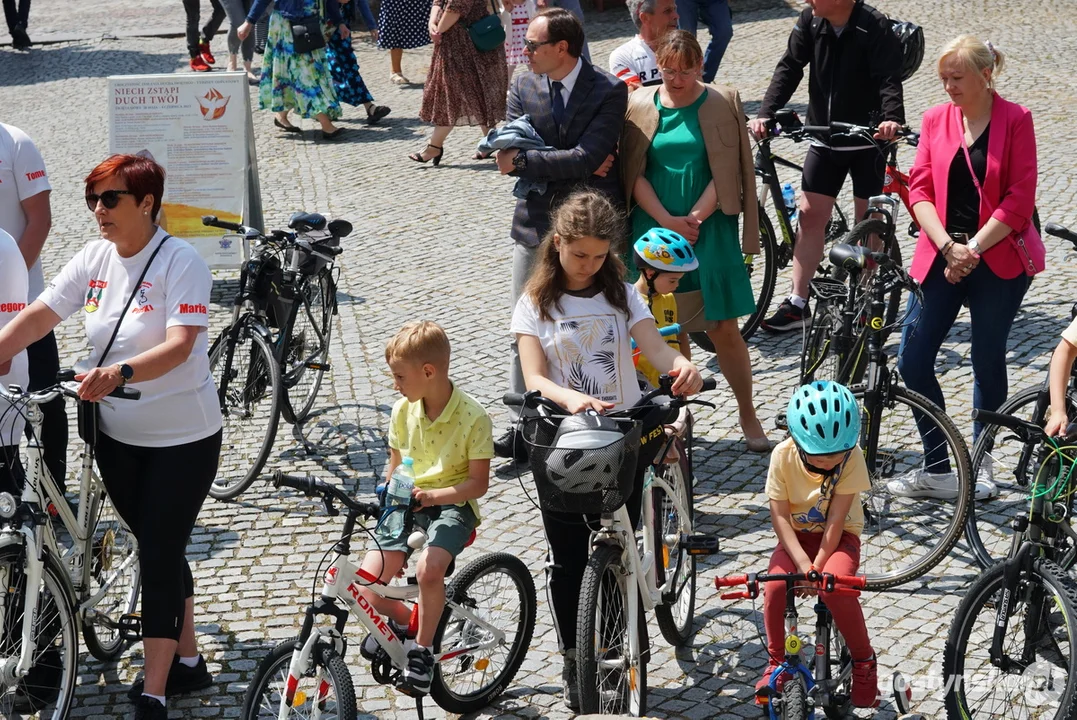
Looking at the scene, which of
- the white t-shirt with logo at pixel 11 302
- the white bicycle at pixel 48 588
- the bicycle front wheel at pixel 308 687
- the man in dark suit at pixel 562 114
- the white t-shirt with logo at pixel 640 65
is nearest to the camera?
the bicycle front wheel at pixel 308 687

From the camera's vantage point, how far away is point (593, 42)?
57.4ft

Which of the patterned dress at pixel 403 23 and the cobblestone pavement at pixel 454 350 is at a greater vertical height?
the patterned dress at pixel 403 23

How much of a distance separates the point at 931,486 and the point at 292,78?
9.33 metres

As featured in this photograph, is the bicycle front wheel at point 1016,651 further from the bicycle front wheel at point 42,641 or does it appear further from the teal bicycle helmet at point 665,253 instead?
the bicycle front wheel at point 42,641

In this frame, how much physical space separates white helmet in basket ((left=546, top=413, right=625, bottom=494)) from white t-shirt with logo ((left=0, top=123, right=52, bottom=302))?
9.22 feet

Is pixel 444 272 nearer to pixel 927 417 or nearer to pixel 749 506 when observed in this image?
pixel 749 506

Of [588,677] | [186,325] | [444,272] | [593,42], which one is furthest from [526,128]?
[593,42]

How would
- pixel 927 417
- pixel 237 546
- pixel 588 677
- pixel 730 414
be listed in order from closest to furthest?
pixel 588 677 < pixel 927 417 < pixel 237 546 < pixel 730 414

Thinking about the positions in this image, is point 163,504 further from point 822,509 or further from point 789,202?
point 789,202

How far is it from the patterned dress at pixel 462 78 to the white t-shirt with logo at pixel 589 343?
8225mm

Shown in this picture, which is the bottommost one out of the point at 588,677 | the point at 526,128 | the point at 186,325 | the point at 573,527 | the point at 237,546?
the point at 237,546

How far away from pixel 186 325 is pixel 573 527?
144cm

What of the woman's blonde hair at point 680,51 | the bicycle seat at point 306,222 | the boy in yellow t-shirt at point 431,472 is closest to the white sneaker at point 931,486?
the woman's blonde hair at point 680,51

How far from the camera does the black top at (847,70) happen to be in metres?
7.58
